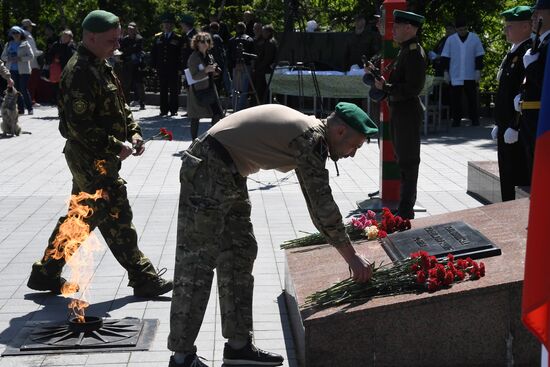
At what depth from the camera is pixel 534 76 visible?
7488 millimetres

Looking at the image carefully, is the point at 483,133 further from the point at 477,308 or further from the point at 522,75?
the point at 477,308

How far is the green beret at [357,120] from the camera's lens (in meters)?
4.75

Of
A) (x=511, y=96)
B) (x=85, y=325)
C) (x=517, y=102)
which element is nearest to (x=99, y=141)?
(x=85, y=325)

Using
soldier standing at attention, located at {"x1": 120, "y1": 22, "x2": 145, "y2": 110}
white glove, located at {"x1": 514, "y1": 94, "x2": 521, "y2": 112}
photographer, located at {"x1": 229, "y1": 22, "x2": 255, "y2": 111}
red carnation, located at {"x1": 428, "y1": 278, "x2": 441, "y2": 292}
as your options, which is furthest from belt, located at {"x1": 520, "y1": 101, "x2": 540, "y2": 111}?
soldier standing at attention, located at {"x1": 120, "y1": 22, "x2": 145, "y2": 110}

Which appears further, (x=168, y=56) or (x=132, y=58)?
(x=132, y=58)

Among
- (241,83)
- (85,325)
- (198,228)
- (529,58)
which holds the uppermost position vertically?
(529,58)

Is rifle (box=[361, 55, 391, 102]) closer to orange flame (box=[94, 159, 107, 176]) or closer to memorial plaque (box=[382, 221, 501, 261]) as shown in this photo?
memorial plaque (box=[382, 221, 501, 261])

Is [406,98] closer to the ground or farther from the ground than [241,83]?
farther from the ground

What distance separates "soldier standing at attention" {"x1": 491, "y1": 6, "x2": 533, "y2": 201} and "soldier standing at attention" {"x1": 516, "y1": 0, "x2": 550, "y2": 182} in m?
0.53

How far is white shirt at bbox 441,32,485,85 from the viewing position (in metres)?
18.1

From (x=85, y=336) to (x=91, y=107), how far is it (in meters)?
1.55

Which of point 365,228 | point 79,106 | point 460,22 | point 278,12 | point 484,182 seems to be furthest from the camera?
point 278,12

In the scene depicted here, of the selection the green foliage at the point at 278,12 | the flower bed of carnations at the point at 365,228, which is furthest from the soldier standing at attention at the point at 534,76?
the green foliage at the point at 278,12

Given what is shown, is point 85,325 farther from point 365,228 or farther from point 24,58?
point 24,58
